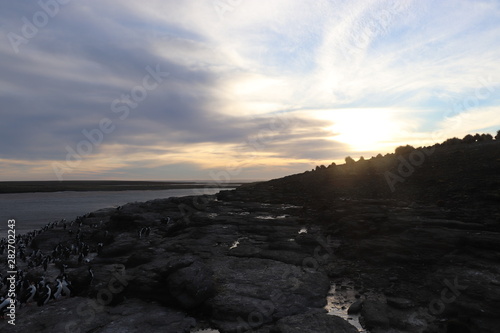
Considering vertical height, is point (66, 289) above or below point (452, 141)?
below

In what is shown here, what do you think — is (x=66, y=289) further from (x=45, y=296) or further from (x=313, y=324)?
(x=313, y=324)

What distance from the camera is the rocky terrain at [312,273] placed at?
1050 cm

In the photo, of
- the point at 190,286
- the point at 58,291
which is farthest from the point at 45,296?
the point at 190,286

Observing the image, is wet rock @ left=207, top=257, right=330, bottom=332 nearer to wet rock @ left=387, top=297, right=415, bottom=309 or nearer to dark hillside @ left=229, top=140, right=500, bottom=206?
wet rock @ left=387, top=297, right=415, bottom=309

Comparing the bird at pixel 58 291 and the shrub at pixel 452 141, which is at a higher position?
the shrub at pixel 452 141

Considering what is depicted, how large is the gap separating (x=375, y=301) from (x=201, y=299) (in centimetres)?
659

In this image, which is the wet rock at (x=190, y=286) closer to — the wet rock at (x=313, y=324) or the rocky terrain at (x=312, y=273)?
the rocky terrain at (x=312, y=273)

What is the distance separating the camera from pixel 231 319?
10.9m

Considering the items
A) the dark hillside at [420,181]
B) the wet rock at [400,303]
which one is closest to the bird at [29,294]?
the wet rock at [400,303]

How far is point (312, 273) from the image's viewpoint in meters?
14.5

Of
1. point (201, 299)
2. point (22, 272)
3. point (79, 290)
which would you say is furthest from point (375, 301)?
point (22, 272)

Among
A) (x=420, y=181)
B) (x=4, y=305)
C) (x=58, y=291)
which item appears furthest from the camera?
(x=420, y=181)

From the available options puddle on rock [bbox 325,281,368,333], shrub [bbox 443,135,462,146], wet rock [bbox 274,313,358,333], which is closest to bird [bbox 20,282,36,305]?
wet rock [bbox 274,313,358,333]

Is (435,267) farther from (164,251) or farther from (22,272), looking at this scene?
(22,272)
